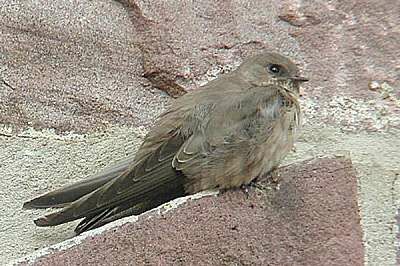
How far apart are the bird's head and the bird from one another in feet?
0.11

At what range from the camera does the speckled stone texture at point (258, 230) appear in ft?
4.47

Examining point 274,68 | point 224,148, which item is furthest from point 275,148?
point 274,68

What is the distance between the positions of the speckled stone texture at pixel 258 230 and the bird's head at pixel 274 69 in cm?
19

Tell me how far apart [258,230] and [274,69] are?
1.22 ft

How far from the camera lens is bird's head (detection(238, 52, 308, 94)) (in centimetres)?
165

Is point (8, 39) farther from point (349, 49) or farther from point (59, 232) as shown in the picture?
point (349, 49)

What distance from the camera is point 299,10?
5.54 ft

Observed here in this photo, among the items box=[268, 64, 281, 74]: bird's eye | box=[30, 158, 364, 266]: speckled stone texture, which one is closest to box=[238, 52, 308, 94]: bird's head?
box=[268, 64, 281, 74]: bird's eye

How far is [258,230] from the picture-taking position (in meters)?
1.42

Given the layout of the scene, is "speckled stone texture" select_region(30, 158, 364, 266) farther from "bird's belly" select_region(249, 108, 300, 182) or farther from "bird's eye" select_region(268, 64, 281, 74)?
"bird's eye" select_region(268, 64, 281, 74)

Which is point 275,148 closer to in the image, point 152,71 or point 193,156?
point 193,156

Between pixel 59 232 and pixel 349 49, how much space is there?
0.51 meters

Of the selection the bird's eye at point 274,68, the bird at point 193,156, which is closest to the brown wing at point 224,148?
the bird at point 193,156

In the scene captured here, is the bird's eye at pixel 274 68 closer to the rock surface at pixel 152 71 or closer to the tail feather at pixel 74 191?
the rock surface at pixel 152 71
